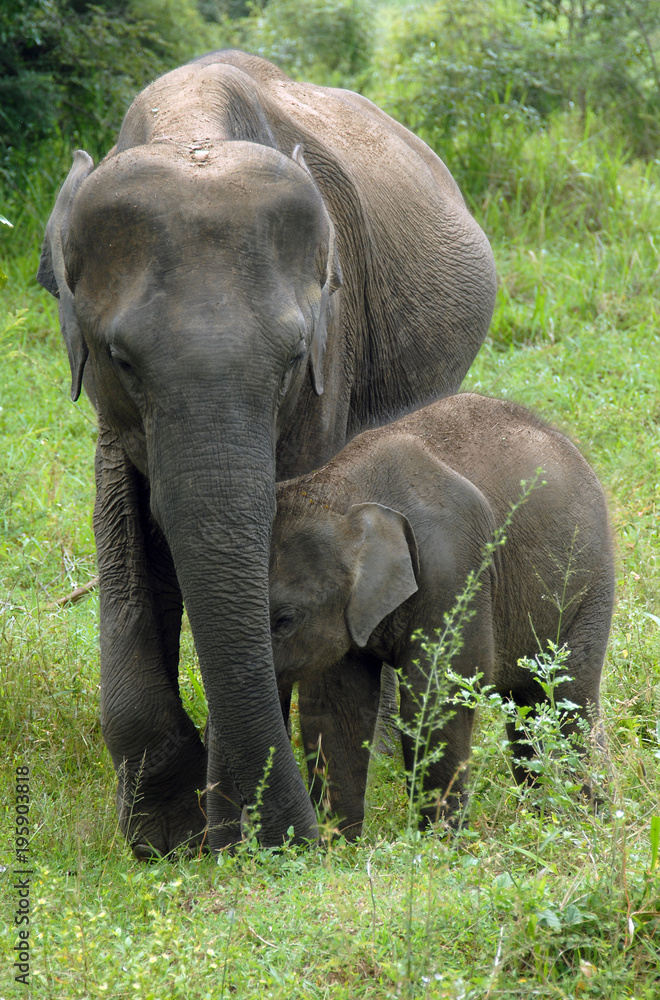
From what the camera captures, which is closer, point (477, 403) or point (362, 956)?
point (362, 956)

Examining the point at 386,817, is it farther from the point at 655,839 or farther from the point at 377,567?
Answer: the point at 655,839

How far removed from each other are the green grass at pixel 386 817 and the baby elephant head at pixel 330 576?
493 mm

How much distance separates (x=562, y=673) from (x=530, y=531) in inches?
20.1

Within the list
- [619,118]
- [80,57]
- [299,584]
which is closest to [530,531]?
[299,584]

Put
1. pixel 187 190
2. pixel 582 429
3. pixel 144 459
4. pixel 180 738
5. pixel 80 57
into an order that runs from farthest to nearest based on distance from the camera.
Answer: pixel 80 57 < pixel 582 429 < pixel 180 738 < pixel 144 459 < pixel 187 190

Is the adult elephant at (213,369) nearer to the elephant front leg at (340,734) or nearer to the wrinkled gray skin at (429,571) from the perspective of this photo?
the wrinkled gray skin at (429,571)

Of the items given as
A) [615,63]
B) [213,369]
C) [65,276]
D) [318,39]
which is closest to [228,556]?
[213,369]

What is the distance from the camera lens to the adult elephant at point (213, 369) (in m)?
3.06

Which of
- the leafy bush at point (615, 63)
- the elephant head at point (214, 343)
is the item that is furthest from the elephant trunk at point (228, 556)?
the leafy bush at point (615, 63)

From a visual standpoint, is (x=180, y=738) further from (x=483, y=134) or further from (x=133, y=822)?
(x=483, y=134)

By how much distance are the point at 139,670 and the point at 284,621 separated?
55 cm

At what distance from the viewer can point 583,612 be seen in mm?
4312

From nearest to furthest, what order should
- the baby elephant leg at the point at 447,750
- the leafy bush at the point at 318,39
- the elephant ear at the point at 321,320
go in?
the elephant ear at the point at 321,320
the baby elephant leg at the point at 447,750
the leafy bush at the point at 318,39

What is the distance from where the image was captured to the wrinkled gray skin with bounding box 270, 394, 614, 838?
374 cm
